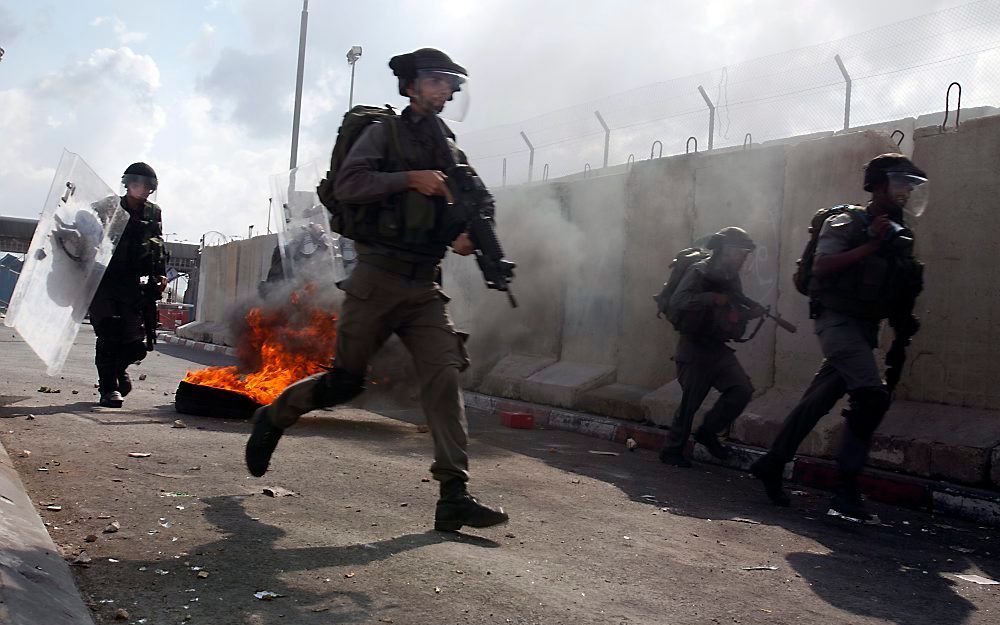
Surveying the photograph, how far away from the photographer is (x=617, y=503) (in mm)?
4805

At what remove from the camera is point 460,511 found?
363 centimetres

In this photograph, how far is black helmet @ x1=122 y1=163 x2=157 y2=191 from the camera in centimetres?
715

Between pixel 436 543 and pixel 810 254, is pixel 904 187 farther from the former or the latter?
pixel 436 543

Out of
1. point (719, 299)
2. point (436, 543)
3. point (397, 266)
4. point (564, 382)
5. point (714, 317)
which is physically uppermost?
point (719, 299)

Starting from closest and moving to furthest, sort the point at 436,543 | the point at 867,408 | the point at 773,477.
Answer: the point at 436,543
the point at 867,408
the point at 773,477

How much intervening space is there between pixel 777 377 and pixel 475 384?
4.13 metres

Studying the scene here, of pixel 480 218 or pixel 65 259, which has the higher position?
pixel 480 218

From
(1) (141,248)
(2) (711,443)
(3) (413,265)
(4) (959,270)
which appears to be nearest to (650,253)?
(2) (711,443)

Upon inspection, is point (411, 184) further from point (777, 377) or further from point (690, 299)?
point (777, 377)

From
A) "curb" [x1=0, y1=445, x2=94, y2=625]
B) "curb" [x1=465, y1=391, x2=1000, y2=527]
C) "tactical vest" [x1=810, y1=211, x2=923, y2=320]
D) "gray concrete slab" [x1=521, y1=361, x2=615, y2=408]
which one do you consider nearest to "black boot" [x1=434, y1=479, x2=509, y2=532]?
"curb" [x1=0, y1=445, x2=94, y2=625]

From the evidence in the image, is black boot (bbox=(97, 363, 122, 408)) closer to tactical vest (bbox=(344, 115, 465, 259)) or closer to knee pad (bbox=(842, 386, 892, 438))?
tactical vest (bbox=(344, 115, 465, 259))

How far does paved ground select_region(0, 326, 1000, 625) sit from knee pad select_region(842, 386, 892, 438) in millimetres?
523

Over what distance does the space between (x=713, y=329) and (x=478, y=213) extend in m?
2.96

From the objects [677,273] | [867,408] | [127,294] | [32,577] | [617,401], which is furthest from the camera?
[617,401]
